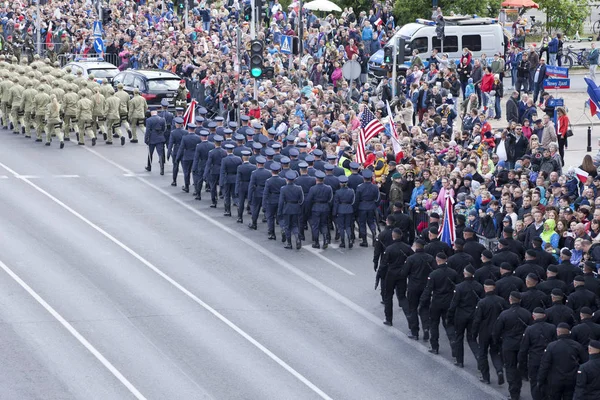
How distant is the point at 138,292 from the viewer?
2594cm

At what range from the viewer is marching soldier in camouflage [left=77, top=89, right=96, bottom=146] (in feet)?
125

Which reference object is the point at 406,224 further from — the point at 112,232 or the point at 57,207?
the point at 57,207

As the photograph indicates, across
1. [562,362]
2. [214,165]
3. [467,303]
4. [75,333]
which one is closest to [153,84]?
[214,165]

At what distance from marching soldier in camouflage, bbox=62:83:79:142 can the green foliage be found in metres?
19.8

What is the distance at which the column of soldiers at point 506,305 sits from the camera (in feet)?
65.6

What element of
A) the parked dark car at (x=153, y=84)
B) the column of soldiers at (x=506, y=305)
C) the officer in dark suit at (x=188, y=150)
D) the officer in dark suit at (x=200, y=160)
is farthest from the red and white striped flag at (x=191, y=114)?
the column of soldiers at (x=506, y=305)

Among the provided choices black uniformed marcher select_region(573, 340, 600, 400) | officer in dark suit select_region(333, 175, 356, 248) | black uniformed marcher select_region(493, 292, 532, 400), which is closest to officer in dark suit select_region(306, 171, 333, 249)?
officer in dark suit select_region(333, 175, 356, 248)

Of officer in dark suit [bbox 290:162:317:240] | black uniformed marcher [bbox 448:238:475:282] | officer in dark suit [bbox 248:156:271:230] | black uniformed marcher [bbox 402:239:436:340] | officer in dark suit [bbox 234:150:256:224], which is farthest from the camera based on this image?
officer in dark suit [bbox 234:150:256:224]

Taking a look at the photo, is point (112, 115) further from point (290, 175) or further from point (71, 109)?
point (290, 175)

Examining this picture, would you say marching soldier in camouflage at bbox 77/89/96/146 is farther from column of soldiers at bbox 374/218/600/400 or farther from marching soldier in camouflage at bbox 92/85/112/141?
column of soldiers at bbox 374/218/600/400

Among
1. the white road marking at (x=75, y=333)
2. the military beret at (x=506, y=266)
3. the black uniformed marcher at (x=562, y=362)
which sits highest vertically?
the military beret at (x=506, y=266)

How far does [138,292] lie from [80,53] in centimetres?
2940

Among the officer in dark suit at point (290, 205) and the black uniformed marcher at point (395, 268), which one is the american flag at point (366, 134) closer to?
the officer in dark suit at point (290, 205)

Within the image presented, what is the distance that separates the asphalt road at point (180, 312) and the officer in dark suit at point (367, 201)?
0.61 meters
